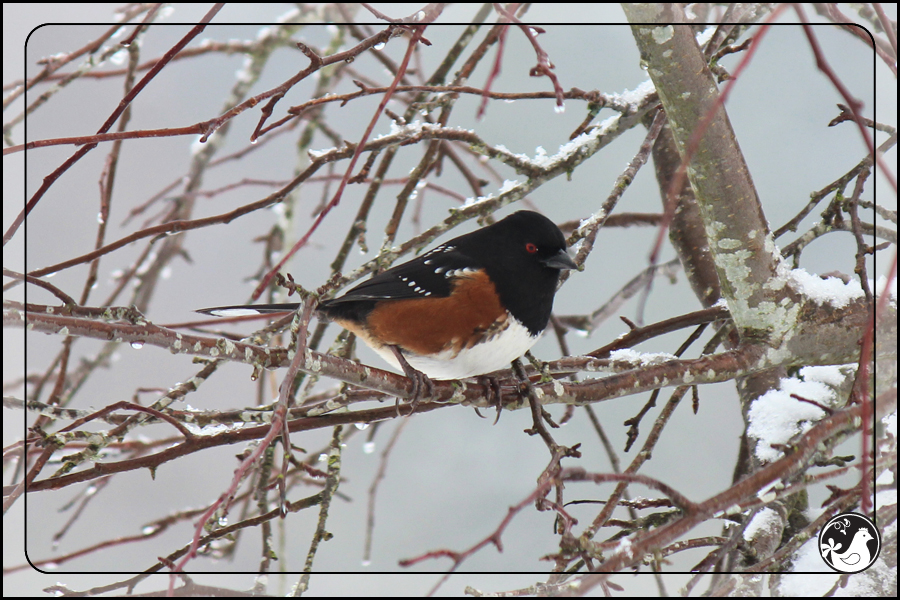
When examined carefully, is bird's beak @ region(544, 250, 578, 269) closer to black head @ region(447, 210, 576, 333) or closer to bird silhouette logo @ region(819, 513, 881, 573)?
black head @ region(447, 210, 576, 333)

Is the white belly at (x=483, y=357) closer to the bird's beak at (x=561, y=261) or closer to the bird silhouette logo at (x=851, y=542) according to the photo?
the bird's beak at (x=561, y=261)

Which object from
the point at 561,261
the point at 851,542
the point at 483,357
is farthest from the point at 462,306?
the point at 851,542

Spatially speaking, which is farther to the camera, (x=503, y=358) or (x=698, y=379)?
(x=503, y=358)

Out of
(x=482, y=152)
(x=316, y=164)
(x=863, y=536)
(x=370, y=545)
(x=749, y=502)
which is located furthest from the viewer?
(x=370, y=545)

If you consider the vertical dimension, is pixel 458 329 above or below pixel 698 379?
above

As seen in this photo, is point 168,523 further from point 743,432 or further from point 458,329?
point 743,432

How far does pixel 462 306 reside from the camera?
1.36 m

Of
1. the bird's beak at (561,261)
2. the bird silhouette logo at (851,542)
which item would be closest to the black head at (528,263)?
the bird's beak at (561,261)

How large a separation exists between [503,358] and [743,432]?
0.59m

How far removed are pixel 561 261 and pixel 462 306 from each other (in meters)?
0.23

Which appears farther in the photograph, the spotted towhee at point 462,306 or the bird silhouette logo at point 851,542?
the spotted towhee at point 462,306

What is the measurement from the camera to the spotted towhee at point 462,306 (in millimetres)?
1332

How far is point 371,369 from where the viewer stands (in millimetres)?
1049

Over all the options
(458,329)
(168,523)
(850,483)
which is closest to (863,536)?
(850,483)
